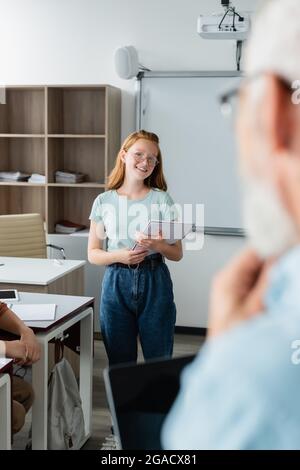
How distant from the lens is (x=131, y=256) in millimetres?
2340

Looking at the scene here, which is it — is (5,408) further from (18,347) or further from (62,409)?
(62,409)

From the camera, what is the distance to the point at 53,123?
14.3ft

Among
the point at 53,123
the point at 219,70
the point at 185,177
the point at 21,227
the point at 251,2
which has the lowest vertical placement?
the point at 21,227

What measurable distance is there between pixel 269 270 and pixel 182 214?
3920mm

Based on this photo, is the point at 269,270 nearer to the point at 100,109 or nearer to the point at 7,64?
the point at 100,109

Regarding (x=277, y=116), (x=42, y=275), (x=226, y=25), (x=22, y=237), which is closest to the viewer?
(x=277, y=116)

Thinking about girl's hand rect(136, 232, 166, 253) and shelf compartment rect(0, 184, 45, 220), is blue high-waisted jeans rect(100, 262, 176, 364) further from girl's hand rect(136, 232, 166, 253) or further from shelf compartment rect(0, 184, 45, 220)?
shelf compartment rect(0, 184, 45, 220)

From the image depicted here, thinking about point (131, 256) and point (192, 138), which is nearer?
point (131, 256)

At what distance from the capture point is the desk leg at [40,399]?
2.24 metres

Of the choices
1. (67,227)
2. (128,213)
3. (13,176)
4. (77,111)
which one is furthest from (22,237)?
(128,213)

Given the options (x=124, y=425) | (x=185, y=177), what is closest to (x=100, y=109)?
(x=185, y=177)

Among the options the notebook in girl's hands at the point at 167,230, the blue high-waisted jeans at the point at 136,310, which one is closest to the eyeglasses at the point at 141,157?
the notebook in girl's hands at the point at 167,230

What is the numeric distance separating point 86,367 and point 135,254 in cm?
66

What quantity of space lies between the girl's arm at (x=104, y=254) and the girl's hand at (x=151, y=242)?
0.04 metres
